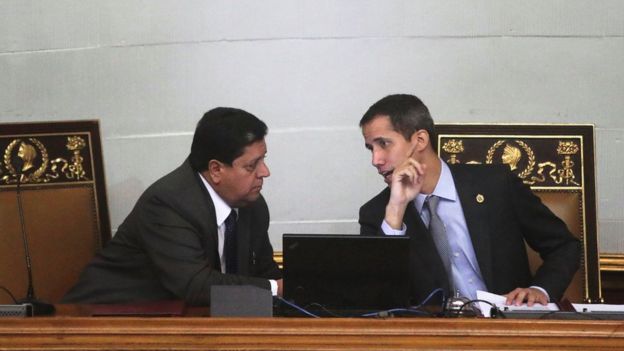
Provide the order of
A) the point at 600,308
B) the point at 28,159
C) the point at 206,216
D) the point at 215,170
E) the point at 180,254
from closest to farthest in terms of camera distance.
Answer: the point at 600,308, the point at 180,254, the point at 206,216, the point at 215,170, the point at 28,159

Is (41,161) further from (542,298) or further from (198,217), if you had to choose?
(542,298)

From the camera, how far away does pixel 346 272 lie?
8.93 feet

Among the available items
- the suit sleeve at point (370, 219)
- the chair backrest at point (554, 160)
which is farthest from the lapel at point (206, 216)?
the chair backrest at point (554, 160)

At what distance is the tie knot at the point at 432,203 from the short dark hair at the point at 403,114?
19 centimetres

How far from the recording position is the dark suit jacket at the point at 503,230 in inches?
Answer: 134

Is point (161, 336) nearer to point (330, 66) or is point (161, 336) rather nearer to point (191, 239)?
point (191, 239)

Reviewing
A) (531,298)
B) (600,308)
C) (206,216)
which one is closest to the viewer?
(600,308)

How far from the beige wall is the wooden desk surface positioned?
209 cm

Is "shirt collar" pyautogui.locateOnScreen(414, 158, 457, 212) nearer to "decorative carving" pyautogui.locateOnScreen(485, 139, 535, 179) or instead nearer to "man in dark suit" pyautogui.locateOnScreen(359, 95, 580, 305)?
"man in dark suit" pyautogui.locateOnScreen(359, 95, 580, 305)

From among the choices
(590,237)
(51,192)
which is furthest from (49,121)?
(590,237)

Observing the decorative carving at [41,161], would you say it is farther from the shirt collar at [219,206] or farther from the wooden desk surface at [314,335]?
the wooden desk surface at [314,335]

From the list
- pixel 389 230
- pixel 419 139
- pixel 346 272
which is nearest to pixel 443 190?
pixel 419 139

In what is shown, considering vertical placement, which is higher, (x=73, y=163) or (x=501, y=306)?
(x=73, y=163)

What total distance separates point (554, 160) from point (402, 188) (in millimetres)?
689
